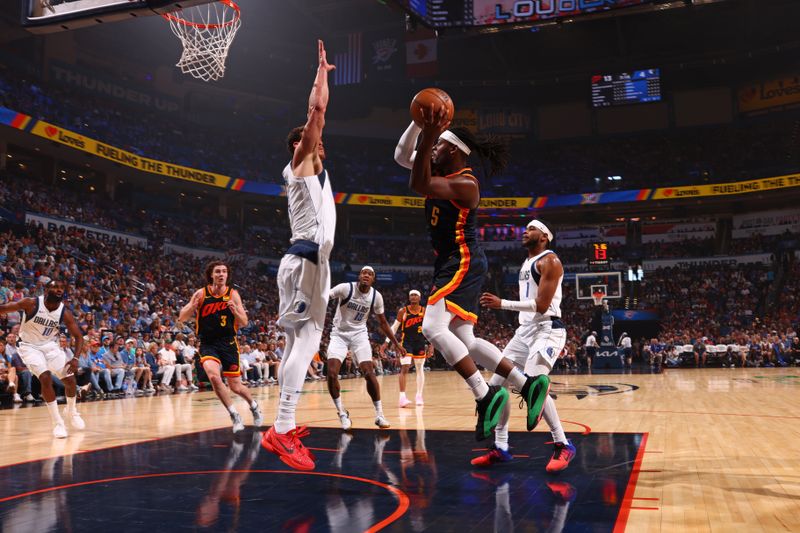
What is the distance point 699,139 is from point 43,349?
37.8 meters

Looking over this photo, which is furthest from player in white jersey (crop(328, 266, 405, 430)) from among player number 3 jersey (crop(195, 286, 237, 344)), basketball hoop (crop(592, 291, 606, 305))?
basketball hoop (crop(592, 291, 606, 305))

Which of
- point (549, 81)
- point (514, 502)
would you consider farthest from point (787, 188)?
point (514, 502)

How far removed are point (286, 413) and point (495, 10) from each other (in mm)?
17521

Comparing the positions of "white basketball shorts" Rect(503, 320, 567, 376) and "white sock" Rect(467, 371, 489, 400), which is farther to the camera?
Result: "white basketball shorts" Rect(503, 320, 567, 376)

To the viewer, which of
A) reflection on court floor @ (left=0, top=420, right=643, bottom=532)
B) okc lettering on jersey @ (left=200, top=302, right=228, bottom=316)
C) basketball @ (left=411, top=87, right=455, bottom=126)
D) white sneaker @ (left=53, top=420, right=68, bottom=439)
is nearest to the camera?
reflection on court floor @ (left=0, top=420, right=643, bottom=532)

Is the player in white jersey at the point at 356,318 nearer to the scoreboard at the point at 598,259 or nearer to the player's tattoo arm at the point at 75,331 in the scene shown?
the player's tattoo arm at the point at 75,331

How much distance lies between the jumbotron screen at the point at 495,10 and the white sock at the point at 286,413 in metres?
14.0

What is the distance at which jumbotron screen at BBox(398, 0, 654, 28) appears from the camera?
658 inches

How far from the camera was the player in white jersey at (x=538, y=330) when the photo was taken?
5.07 meters

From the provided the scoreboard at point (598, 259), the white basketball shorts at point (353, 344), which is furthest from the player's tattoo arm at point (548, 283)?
the scoreboard at point (598, 259)

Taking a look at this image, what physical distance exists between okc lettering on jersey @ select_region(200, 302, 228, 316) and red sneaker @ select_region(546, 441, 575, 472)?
14.2 feet

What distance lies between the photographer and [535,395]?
486 centimetres

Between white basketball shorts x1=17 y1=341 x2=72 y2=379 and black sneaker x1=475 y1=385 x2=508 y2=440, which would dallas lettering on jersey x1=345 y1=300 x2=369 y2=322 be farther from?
black sneaker x1=475 y1=385 x2=508 y2=440

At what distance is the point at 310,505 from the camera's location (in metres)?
3.91
